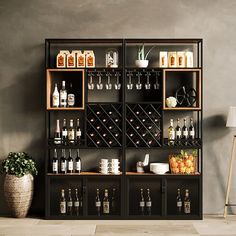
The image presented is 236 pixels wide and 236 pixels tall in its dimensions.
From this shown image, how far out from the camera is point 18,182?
21.7ft

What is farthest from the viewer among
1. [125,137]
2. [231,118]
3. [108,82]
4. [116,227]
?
[108,82]

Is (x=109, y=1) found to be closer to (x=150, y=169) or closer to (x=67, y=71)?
(x=67, y=71)

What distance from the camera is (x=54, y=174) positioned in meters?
6.71

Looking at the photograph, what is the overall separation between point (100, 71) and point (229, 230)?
2632mm

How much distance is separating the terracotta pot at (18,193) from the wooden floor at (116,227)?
14 centimetres

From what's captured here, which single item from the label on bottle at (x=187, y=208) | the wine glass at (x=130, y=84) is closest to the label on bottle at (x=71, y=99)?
the wine glass at (x=130, y=84)

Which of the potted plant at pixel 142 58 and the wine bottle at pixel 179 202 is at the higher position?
the potted plant at pixel 142 58

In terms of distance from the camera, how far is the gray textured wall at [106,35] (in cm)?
705

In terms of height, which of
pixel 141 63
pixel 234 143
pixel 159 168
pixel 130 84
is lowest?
pixel 159 168

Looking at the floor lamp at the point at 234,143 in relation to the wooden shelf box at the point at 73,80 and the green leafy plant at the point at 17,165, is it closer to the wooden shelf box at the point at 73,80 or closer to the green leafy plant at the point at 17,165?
the wooden shelf box at the point at 73,80

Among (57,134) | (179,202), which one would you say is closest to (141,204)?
(179,202)

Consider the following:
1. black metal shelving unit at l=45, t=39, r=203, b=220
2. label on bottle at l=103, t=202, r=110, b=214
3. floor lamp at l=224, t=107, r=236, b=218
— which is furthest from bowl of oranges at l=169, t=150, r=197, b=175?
label on bottle at l=103, t=202, r=110, b=214

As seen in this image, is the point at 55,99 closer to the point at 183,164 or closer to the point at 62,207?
the point at 62,207

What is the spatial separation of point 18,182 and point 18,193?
0.15 meters
